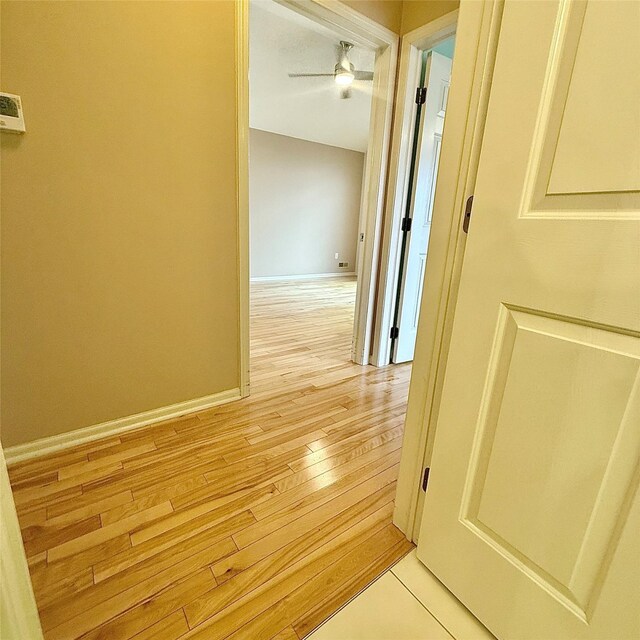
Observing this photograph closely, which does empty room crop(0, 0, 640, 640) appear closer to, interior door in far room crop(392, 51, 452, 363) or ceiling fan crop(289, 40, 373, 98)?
interior door in far room crop(392, 51, 452, 363)

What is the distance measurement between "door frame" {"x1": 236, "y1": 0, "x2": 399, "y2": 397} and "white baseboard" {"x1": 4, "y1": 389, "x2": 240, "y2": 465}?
196 mm

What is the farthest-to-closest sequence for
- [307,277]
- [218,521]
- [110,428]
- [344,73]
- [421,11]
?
[307,277]
[344,73]
[421,11]
[110,428]
[218,521]

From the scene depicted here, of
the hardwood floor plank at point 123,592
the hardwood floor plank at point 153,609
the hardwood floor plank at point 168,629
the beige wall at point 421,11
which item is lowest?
the hardwood floor plank at point 123,592

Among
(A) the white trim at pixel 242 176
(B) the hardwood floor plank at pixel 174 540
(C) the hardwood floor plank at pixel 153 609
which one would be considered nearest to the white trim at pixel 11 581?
(C) the hardwood floor plank at pixel 153 609

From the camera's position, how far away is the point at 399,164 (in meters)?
2.11

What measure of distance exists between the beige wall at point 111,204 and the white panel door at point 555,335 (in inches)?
49.2

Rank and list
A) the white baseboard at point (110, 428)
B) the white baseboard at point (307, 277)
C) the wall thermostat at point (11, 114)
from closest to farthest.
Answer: the wall thermostat at point (11, 114), the white baseboard at point (110, 428), the white baseboard at point (307, 277)

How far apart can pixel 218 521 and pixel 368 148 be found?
7.09 ft

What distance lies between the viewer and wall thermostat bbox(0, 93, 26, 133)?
1.08 m

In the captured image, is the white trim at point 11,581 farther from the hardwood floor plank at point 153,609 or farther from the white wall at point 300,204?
the white wall at point 300,204

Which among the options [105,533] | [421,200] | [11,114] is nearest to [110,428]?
[105,533]

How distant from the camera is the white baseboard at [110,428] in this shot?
53.1 inches

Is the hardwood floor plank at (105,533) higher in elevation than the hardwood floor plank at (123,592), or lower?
lower

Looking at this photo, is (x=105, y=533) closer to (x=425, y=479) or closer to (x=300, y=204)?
(x=425, y=479)
